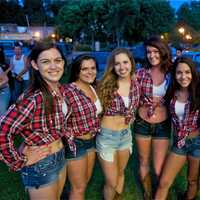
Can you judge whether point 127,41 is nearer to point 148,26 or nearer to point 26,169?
point 148,26

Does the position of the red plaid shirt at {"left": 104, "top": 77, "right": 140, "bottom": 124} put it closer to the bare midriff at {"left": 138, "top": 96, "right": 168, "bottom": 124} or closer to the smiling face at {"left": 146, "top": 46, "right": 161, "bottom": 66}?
the bare midriff at {"left": 138, "top": 96, "right": 168, "bottom": 124}

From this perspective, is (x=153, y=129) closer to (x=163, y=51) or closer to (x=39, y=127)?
(x=163, y=51)

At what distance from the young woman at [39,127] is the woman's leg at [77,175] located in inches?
19.9

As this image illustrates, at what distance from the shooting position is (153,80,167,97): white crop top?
3630mm

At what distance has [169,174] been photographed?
11.7ft

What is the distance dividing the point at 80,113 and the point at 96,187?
6.58 ft

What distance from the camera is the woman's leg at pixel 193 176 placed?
3465 millimetres

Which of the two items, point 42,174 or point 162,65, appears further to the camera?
point 162,65

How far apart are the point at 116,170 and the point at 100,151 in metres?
0.29

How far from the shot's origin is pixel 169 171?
3.56 metres

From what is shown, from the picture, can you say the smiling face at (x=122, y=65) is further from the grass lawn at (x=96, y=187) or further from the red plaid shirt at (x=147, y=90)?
the grass lawn at (x=96, y=187)

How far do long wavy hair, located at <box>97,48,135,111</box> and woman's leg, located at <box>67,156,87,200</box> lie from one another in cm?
62

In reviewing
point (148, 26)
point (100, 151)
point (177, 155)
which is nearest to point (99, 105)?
point (100, 151)

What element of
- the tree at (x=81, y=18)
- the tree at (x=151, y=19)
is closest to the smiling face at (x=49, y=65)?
the tree at (x=151, y=19)
